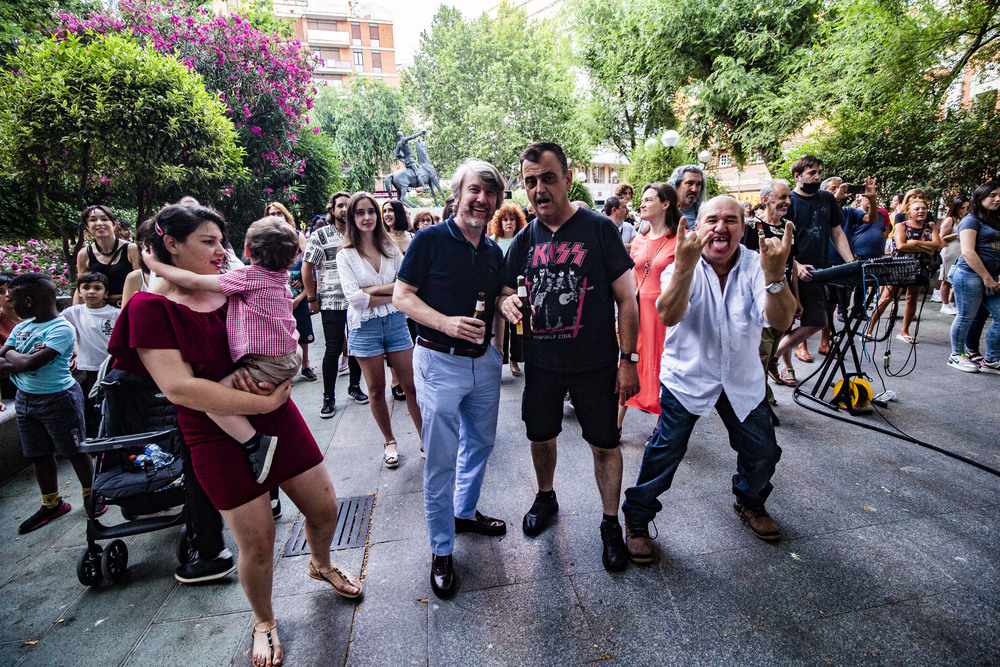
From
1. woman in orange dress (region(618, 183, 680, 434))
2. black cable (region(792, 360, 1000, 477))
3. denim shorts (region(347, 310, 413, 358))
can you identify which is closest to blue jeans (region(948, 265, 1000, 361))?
black cable (region(792, 360, 1000, 477))

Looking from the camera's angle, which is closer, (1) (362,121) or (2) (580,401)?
(2) (580,401)

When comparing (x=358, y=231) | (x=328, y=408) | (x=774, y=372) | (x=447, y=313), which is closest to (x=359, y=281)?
(x=358, y=231)

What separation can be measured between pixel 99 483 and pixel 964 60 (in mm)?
12862

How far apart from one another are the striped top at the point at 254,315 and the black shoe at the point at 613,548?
185 cm

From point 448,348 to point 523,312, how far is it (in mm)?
432

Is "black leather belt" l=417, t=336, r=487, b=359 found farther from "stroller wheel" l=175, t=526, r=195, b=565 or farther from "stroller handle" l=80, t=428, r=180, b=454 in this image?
"stroller wheel" l=175, t=526, r=195, b=565

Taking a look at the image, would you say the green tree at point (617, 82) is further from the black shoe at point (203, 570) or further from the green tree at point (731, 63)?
the black shoe at point (203, 570)

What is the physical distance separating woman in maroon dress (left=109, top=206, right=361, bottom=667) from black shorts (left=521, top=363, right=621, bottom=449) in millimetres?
1141

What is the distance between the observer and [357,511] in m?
3.12

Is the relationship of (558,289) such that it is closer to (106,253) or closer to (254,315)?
(254,315)

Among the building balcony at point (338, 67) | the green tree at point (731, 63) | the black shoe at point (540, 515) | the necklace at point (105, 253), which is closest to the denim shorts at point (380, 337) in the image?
the black shoe at point (540, 515)

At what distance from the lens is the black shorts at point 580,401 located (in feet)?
7.85

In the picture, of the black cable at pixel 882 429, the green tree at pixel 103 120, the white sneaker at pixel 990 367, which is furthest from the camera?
the green tree at pixel 103 120

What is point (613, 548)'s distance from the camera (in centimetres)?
245
